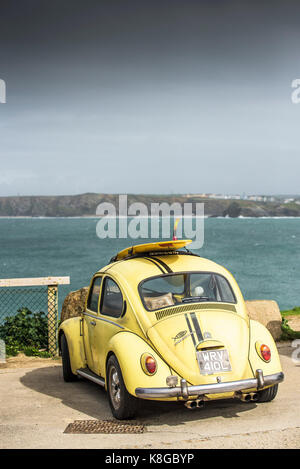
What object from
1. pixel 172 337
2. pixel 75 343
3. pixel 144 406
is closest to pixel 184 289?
pixel 172 337

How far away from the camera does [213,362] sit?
6.38m

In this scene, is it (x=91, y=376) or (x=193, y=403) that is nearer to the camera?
(x=193, y=403)

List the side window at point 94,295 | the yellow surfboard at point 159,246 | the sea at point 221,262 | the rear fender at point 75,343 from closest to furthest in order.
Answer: the yellow surfboard at point 159,246, the side window at point 94,295, the rear fender at point 75,343, the sea at point 221,262

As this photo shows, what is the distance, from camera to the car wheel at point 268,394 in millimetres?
7070

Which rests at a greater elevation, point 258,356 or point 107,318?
point 107,318

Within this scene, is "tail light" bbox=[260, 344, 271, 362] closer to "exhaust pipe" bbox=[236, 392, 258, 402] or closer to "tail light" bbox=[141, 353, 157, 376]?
"exhaust pipe" bbox=[236, 392, 258, 402]

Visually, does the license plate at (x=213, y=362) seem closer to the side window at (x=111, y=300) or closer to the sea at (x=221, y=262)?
the side window at (x=111, y=300)

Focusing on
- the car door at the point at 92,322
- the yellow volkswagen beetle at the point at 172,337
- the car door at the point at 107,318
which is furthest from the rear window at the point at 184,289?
the car door at the point at 92,322

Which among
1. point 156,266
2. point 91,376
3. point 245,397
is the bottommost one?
point 91,376

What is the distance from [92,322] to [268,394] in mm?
2479

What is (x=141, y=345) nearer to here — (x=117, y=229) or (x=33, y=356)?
(x=33, y=356)

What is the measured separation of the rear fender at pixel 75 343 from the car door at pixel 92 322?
0.17 metres

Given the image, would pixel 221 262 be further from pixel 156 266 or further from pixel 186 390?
pixel 186 390
